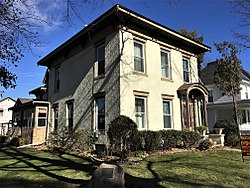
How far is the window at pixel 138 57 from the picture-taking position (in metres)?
12.6

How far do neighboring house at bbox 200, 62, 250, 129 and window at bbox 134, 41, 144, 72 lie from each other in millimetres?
15738

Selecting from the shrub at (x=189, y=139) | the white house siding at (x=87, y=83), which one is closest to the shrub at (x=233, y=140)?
the shrub at (x=189, y=139)

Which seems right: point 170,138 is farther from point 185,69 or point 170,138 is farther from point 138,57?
point 185,69

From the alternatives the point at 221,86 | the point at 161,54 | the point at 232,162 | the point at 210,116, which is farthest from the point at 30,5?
the point at 210,116

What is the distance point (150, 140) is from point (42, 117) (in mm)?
11615

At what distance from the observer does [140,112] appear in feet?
40.1

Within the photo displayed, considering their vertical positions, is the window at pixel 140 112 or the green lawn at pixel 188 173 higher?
the window at pixel 140 112

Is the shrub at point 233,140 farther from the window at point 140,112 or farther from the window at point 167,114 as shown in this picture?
the window at point 140,112

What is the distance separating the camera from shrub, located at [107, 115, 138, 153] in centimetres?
997

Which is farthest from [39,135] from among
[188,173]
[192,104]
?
[188,173]

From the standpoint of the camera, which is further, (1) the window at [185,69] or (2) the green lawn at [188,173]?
(1) the window at [185,69]

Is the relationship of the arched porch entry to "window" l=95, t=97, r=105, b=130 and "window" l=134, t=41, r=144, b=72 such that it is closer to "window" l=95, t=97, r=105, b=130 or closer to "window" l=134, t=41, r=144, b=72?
"window" l=134, t=41, r=144, b=72

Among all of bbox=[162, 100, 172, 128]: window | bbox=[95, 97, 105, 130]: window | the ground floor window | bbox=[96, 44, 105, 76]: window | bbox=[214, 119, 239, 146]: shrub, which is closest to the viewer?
bbox=[95, 97, 105, 130]: window

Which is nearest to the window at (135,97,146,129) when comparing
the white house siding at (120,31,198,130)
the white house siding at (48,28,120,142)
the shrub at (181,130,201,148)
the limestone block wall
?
the white house siding at (120,31,198,130)
